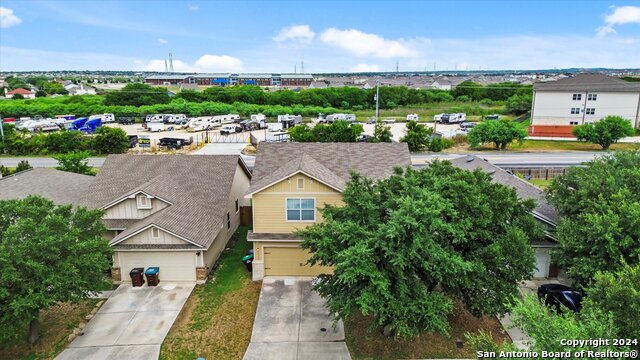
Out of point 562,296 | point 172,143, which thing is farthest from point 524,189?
point 172,143

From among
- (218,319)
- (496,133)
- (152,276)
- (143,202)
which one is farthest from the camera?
(496,133)

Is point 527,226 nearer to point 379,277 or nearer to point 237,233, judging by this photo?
point 379,277

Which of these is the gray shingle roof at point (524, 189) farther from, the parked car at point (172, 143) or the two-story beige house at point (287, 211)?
the parked car at point (172, 143)

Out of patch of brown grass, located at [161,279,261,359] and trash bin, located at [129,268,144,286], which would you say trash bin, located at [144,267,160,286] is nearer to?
trash bin, located at [129,268,144,286]

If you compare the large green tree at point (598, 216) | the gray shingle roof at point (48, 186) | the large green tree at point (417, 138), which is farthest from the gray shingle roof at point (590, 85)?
the gray shingle roof at point (48, 186)

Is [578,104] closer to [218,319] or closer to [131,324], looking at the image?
[218,319]
